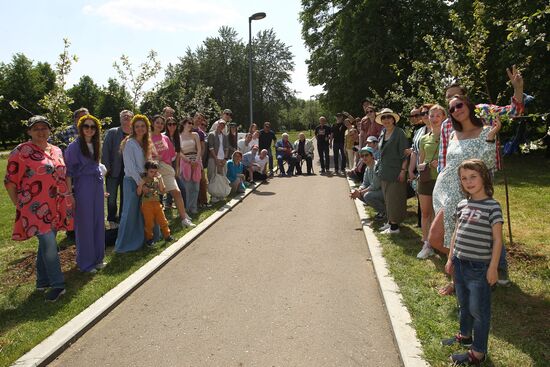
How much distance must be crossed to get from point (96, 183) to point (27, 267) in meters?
1.72

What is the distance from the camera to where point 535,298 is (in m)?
4.42

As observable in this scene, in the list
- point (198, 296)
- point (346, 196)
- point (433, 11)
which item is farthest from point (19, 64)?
point (198, 296)

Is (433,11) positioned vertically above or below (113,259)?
above

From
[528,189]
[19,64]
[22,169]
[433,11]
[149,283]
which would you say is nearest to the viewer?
[22,169]

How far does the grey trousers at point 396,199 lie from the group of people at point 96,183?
364 cm

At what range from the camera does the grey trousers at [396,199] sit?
23.6ft

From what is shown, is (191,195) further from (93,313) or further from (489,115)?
(489,115)

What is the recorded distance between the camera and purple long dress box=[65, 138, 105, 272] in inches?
224

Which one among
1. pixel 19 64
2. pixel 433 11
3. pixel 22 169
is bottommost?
pixel 22 169

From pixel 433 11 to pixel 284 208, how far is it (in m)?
19.7

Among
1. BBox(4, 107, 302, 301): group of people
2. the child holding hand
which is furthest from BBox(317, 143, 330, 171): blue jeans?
the child holding hand

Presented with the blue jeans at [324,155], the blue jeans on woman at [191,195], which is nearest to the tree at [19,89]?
the blue jeans at [324,155]

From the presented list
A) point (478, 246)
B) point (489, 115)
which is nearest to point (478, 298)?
point (478, 246)

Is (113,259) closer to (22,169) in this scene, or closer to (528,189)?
(22,169)
